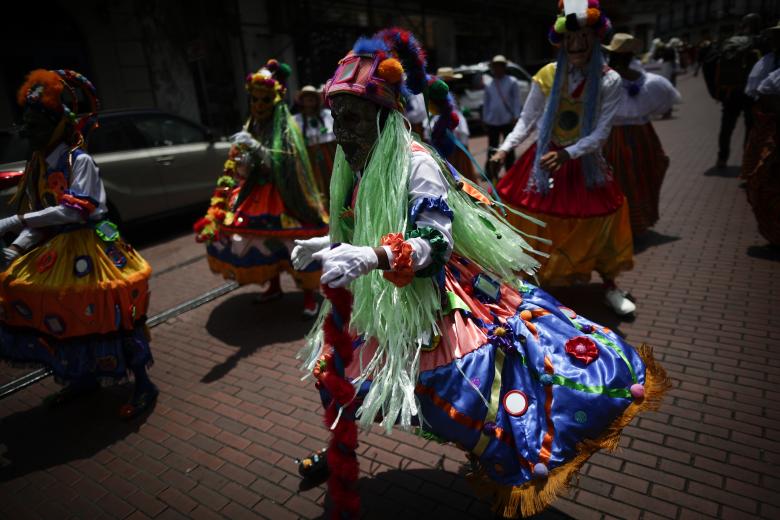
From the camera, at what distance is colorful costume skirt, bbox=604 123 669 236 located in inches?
222

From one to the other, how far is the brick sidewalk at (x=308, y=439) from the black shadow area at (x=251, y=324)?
0.07 feet

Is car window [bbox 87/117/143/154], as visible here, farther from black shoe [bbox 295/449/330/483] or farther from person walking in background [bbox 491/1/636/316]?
black shoe [bbox 295/449/330/483]

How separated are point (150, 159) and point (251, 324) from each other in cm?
374

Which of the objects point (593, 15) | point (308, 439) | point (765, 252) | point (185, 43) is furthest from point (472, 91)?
point (308, 439)

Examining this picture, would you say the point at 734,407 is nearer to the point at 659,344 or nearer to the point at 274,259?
the point at 659,344

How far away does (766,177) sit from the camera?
5227mm

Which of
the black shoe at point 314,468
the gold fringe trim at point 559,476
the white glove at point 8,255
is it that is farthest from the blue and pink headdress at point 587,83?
the white glove at point 8,255

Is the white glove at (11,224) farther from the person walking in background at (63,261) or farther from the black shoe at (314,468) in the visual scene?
the black shoe at (314,468)

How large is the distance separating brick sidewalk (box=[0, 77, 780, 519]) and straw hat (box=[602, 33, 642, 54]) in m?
2.45

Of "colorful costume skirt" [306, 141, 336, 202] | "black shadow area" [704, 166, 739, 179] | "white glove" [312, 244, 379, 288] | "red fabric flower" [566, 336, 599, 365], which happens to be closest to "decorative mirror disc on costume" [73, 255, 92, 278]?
"white glove" [312, 244, 379, 288]

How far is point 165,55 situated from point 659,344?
11499 millimetres

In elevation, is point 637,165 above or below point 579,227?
→ above

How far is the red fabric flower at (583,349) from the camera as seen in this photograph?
6.68ft

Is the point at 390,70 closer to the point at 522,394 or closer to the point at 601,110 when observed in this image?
the point at 522,394
